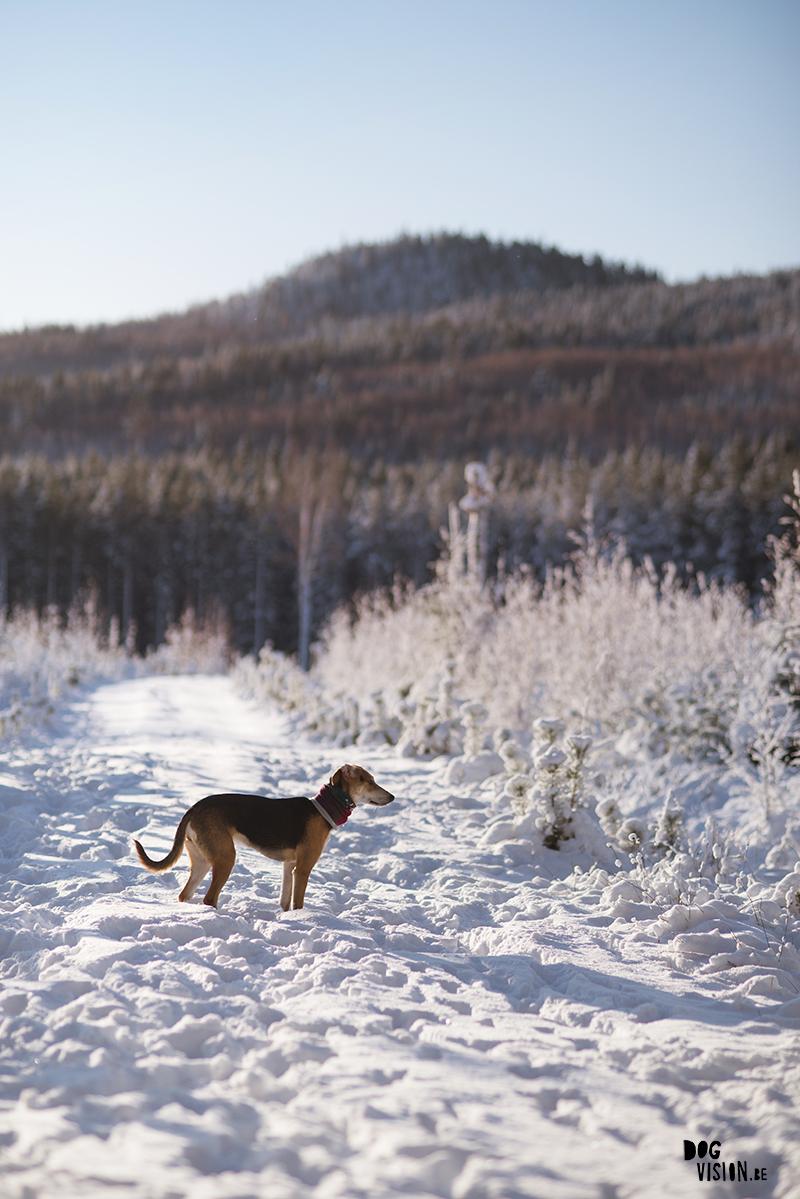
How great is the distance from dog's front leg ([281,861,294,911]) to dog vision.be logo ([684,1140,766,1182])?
220cm

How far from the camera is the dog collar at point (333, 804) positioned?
3789mm

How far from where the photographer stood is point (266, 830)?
3.62 meters

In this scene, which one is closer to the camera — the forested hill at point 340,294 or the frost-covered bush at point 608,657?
the frost-covered bush at point 608,657

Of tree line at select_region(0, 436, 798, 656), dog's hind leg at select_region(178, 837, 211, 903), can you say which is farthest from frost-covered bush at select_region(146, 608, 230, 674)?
dog's hind leg at select_region(178, 837, 211, 903)

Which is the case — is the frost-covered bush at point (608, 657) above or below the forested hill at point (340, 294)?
below

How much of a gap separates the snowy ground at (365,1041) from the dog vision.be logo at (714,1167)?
20mm

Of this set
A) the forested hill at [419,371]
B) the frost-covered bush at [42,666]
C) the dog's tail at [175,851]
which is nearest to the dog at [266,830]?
the dog's tail at [175,851]

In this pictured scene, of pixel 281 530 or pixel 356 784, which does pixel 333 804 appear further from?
pixel 281 530

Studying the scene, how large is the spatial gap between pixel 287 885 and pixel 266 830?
38 centimetres

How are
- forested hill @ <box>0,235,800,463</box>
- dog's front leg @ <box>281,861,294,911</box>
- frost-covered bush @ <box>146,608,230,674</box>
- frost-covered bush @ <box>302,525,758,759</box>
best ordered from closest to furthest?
dog's front leg @ <box>281,861,294,911</box> → frost-covered bush @ <box>302,525,758,759</box> → frost-covered bush @ <box>146,608,230,674</box> → forested hill @ <box>0,235,800,463</box>

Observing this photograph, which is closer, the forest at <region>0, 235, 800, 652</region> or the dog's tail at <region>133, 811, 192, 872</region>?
the dog's tail at <region>133, 811, 192, 872</region>

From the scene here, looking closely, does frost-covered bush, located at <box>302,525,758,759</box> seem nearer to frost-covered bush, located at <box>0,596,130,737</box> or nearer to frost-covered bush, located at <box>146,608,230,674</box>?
frost-covered bush, located at <box>0,596,130,737</box>

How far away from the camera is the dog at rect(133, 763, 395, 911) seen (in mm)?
3543

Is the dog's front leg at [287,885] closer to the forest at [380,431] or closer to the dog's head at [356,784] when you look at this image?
the dog's head at [356,784]
